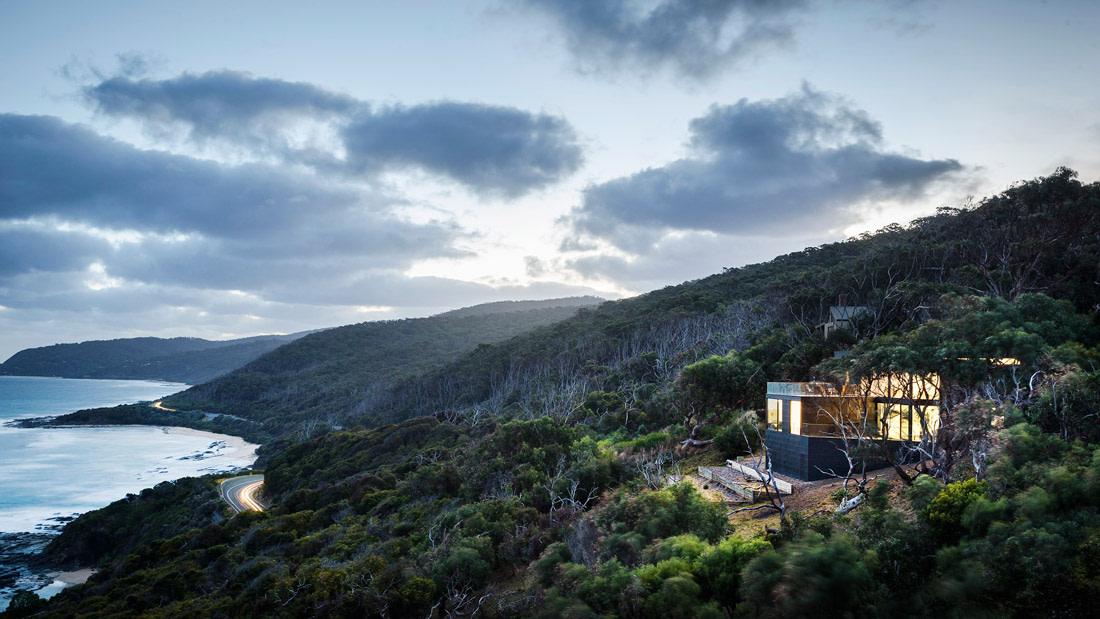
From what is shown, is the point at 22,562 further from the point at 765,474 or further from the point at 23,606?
the point at 765,474

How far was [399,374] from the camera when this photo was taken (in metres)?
97.6

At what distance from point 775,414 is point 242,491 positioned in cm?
3746

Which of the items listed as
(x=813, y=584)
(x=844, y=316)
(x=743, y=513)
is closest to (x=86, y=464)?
(x=743, y=513)

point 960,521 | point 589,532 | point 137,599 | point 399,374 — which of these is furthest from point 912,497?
point 399,374

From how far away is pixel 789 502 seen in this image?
14.6m

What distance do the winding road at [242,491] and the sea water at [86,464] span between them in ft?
34.4

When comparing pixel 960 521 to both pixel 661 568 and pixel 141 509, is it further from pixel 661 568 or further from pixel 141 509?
pixel 141 509

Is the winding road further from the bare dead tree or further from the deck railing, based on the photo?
the deck railing

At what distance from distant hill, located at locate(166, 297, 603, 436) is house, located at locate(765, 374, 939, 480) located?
192 feet

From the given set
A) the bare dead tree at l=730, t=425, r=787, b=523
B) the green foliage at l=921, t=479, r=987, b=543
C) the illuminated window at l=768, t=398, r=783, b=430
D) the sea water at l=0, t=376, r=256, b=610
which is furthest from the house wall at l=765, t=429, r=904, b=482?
the sea water at l=0, t=376, r=256, b=610

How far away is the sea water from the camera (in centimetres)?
4594

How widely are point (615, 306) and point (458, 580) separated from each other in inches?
2669

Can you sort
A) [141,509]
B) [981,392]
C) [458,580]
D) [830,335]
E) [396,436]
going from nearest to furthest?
1. [981,392]
2. [458,580]
3. [830,335]
4. [141,509]
5. [396,436]

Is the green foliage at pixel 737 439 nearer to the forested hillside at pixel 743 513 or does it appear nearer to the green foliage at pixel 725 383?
the forested hillside at pixel 743 513
